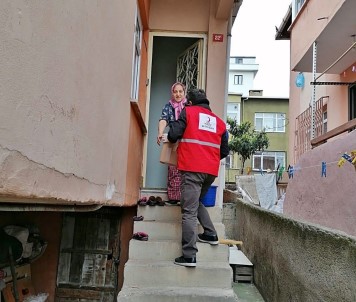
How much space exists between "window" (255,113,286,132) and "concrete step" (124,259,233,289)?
21.6 m

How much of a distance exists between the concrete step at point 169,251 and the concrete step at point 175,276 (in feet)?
0.76

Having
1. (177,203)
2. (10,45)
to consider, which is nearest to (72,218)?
(177,203)

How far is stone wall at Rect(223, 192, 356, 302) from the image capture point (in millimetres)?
2535

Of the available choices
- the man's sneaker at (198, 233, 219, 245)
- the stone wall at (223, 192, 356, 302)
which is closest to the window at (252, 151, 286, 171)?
the stone wall at (223, 192, 356, 302)

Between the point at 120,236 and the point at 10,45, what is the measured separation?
3.90 m

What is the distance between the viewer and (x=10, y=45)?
1168 mm

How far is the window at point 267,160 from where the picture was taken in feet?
78.9

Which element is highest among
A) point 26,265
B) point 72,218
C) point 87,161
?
point 87,161

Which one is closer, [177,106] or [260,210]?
[177,106]

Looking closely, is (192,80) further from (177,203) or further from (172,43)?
(177,203)

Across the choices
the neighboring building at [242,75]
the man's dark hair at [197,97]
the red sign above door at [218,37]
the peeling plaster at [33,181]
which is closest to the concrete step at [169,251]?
the man's dark hair at [197,97]

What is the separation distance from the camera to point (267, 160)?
2428cm

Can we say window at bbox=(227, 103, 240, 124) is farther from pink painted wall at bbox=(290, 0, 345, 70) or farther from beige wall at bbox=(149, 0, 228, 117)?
beige wall at bbox=(149, 0, 228, 117)

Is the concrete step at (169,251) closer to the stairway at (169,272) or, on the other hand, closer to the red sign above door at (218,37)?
the stairway at (169,272)
